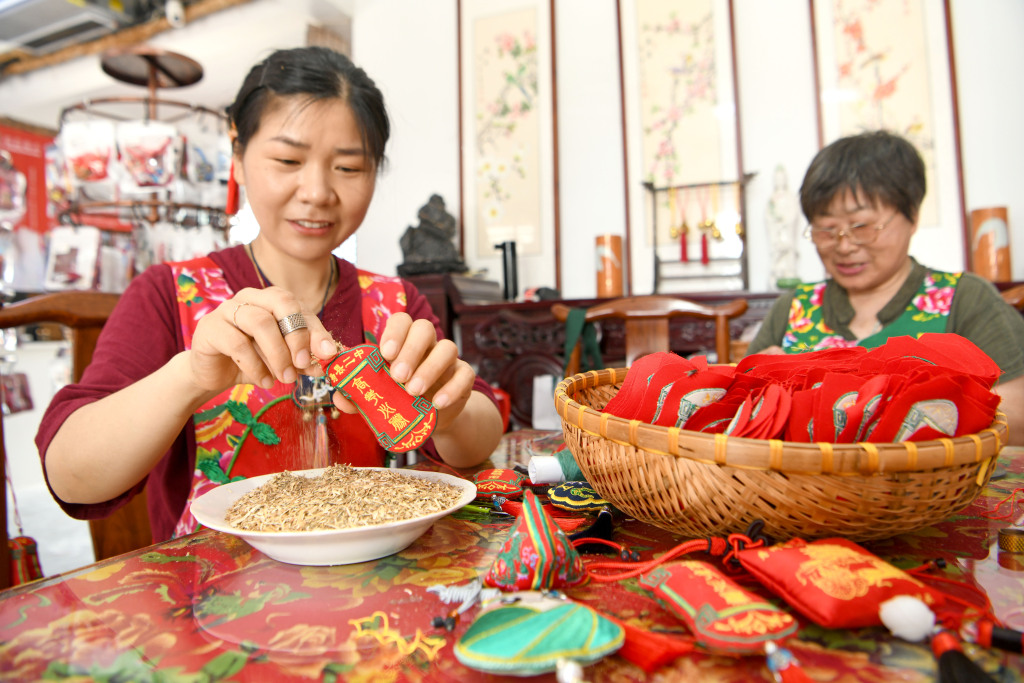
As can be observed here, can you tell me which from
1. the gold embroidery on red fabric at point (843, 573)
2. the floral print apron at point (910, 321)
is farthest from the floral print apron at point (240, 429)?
the floral print apron at point (910, 321)

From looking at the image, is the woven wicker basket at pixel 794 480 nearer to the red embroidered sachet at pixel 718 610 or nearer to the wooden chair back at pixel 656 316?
the red embroidered sachet at pixel 718 610

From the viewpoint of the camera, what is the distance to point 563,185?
3.36 m

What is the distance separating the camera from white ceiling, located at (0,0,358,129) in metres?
3.87

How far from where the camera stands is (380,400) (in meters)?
0.65

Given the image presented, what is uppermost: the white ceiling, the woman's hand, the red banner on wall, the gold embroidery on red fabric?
the white ceiling

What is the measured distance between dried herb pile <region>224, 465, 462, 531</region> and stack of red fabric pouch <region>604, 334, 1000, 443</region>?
0.23 metres

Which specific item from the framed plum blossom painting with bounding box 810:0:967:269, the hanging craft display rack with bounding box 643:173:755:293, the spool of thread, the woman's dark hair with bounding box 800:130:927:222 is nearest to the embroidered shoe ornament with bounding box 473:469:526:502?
the spool of thread

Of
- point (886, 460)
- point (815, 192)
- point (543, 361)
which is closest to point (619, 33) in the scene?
point (543, 361)

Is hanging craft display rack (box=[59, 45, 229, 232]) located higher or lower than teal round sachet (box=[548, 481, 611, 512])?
higher

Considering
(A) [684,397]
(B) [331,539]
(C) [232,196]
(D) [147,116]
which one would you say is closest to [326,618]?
(B) [331,539]

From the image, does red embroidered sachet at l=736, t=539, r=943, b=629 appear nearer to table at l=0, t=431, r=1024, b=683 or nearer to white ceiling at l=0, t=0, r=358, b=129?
table at l=0, t=431, r=1024, b=683

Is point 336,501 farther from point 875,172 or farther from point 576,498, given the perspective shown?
point 875,172

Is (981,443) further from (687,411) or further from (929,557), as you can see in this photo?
(687,411)

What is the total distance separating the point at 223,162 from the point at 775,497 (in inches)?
92.4
